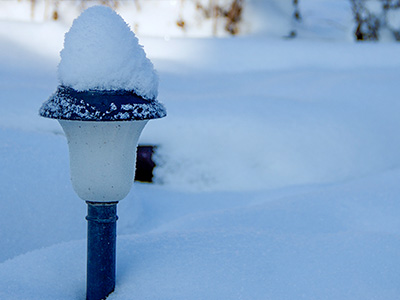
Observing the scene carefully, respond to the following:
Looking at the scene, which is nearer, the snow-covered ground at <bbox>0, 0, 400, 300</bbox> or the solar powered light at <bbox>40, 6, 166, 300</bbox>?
the solar powered light at <bbox>40, 6, 166, 300</bbox>

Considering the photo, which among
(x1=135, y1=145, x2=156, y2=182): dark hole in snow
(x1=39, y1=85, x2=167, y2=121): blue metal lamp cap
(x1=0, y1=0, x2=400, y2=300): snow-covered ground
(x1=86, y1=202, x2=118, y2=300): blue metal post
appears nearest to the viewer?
(x1=39, y1=85, x2=167, y2=121): blue metal lamp cap

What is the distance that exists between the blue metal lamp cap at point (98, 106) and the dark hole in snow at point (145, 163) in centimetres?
220

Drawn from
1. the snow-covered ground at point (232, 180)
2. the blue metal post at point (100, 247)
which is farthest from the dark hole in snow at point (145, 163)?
the blue metal post at point (100, 247)

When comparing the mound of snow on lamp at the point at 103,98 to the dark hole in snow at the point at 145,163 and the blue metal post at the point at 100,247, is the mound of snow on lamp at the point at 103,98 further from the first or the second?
the dark hole in snow at the point at 145,163

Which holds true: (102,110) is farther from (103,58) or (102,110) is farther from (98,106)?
→ (103,58)

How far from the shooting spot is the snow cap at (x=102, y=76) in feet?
4.94

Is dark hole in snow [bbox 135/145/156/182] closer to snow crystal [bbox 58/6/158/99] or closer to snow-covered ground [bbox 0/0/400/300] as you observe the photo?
snow-covered ground [bbox 0/0/400/300]

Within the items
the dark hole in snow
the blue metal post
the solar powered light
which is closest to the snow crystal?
the solar powered light

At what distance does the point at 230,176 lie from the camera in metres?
3.73

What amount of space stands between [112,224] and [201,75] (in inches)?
149

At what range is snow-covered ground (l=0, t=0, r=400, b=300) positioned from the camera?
180cm

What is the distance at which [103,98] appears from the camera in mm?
1523

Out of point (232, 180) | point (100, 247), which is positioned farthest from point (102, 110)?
point (232, 180)

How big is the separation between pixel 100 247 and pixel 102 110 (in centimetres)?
39
